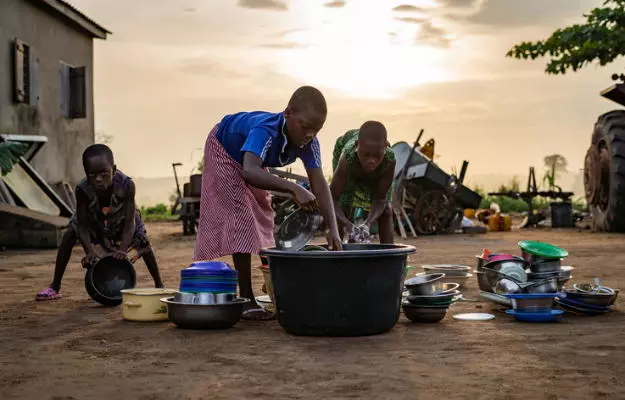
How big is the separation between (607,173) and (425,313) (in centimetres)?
931

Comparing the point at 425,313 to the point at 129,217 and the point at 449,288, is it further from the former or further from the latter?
the point at 129,217

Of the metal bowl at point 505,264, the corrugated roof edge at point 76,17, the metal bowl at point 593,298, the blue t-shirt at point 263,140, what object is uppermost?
the corrugated roof edge at point 76,17

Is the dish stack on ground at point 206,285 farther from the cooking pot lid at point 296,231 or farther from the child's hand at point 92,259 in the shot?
the child's hand at point 92,259

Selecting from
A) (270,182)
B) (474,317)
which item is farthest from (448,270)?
(270,182)

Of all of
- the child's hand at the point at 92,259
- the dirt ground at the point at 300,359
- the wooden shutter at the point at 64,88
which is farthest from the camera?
the wooden shutter at the point at 64,88

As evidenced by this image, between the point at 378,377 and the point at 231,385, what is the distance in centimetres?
58

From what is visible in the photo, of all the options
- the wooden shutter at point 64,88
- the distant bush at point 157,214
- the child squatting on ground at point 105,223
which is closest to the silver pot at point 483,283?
the child squatting on ground at point 105,223

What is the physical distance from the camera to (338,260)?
4098 millimetres

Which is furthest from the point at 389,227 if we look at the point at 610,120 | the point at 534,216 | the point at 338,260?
the point at 534,216

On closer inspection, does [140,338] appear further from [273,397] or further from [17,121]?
[17,121]

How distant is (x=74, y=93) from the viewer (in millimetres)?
16203

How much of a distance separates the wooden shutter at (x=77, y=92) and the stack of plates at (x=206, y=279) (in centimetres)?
1233

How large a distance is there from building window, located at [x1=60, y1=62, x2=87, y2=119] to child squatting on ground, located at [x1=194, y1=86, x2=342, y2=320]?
38.9 feet

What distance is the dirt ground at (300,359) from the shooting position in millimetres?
3072
